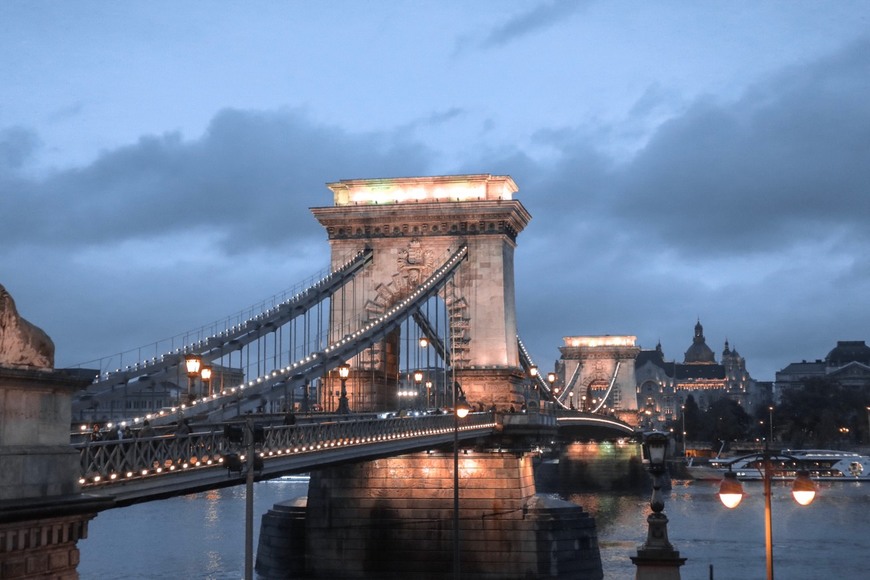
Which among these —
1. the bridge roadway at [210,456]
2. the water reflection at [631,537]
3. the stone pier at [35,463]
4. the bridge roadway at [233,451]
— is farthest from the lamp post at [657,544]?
the water reflection at [631,537]

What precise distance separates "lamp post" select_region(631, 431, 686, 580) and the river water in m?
33.7

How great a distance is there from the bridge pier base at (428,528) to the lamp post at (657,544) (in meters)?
30.1

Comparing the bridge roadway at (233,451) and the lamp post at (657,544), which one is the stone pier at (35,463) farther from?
the lamp post at (657,544)

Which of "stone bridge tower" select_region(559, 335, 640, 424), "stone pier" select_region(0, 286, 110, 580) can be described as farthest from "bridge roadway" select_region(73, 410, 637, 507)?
"stone bridge tower" select_region(559, 335, 640, 424)

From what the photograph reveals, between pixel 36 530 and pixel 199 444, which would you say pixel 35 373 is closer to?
Answer: pixel 36 530

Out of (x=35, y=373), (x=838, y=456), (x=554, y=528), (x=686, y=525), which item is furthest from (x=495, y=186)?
(x=838, y=456)

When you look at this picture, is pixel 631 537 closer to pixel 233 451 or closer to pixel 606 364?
pixel 233 451

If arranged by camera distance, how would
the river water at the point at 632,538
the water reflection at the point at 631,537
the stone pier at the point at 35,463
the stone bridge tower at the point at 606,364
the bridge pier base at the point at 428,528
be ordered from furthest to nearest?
the stone bridge tower at the point at 606,364, the water reflection at the point at 631,537, the river water at the point at 632,538, the bridge pier base at the point at 428,528, the stone pier at the point at 35,463

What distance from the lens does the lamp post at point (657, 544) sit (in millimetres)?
21328

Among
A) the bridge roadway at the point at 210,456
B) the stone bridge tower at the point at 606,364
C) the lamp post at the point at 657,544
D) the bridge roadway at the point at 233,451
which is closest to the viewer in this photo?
the lamp post at the point at 657,544

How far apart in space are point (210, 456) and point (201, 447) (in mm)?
585

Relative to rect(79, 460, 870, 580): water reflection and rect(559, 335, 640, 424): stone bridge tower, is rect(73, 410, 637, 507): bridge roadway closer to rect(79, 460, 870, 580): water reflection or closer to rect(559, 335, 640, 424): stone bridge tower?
rect(79, 460, 870, 580): water reflection

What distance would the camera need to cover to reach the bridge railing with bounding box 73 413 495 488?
2225cm

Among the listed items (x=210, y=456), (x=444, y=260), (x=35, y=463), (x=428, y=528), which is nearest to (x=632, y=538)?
(x=444, y=260)
